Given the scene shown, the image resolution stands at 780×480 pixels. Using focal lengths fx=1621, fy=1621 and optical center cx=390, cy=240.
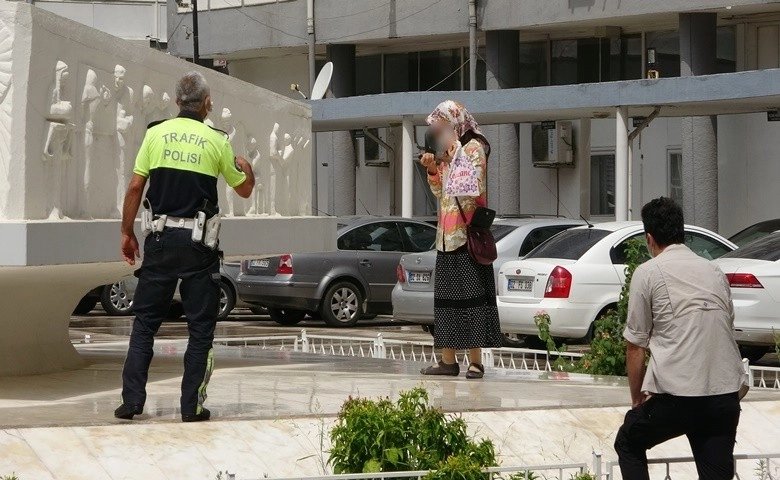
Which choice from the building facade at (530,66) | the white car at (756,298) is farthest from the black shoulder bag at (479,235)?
the building facade at (530,66)

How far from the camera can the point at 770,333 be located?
49.6ft

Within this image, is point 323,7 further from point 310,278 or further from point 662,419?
point 662,419

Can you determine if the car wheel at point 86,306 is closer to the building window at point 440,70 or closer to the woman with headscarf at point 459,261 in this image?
the building window at point 440,70

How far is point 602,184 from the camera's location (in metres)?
35.0

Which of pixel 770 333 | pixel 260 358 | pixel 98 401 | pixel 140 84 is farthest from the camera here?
pixel 770 333

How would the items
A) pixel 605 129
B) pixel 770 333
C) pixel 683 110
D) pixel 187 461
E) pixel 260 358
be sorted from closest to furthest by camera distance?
pixel 187 461
pixel 260 358
pixel 770 333
pixel 683 110
pixel 605 129

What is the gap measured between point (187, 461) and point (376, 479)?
149 cm

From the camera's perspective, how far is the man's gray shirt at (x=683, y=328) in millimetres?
6602

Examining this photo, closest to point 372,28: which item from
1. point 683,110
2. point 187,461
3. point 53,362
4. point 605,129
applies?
point 605,129

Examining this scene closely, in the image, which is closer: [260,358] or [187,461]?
[187,461]

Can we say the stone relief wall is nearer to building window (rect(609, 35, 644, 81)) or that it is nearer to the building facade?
the building facade

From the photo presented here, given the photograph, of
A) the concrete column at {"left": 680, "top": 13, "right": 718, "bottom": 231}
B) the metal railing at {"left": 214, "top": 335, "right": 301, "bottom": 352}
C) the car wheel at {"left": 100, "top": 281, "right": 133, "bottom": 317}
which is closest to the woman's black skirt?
the metal railing at {"left": 214, "top": 335, "right": 301, "bottom": 352}

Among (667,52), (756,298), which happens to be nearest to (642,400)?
(756,298)

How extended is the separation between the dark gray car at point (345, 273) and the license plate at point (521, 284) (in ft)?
18.4
